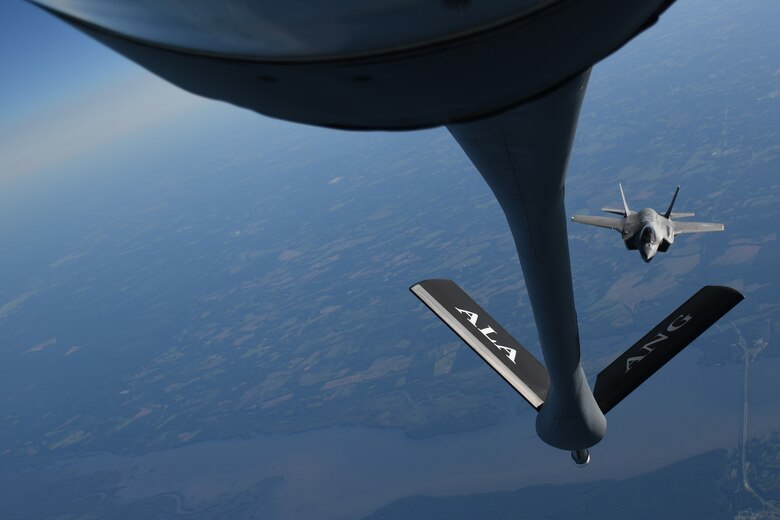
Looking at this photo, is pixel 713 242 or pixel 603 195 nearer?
pixel 713 242

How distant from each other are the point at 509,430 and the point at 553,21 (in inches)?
4193

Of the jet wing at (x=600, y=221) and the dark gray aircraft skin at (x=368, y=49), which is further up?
the dark gray aircraft skin at (x=368, y=49)

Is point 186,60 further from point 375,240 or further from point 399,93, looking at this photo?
point 375,240

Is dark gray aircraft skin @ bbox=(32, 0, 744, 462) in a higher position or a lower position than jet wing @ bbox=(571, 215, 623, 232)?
higher

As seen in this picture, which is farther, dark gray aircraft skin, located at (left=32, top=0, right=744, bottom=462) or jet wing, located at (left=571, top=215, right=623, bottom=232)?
jet wing, located at (left=571, top=215, right=623, bottom=232)

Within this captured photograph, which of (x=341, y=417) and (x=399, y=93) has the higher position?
(x=399, y=93)

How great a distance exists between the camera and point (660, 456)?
280 ft

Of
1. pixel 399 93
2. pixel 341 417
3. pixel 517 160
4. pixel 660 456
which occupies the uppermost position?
pixel 399 93

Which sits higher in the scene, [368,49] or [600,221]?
[368,49]

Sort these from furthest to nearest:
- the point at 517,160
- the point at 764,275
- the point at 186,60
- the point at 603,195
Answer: the point at 603,195, the point at 764,275, the point at 517,160, the point at 186,60

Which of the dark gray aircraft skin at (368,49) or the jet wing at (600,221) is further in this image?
the jet wing at (600,221)

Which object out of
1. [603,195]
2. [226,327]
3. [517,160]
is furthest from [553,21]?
[226,327]

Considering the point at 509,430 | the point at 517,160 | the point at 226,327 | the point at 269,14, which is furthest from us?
the point at 226,327

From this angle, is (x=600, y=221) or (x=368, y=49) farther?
(x=600, y=221)
